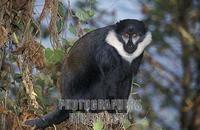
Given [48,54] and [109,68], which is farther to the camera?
[109,68]

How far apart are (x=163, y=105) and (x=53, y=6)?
152 inches

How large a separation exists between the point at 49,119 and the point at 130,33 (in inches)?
23.0

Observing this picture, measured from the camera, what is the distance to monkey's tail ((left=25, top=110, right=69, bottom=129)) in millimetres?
2914

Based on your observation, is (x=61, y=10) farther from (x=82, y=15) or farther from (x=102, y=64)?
(x=102, y=64)

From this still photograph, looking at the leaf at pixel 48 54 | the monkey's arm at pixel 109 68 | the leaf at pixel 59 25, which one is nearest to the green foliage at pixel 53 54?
the leaf at pixel 48 54

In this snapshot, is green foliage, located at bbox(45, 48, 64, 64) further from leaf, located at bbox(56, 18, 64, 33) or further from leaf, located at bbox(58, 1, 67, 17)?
leaf, located at bbox(58, 1, 67, 17)

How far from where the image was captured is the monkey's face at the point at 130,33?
2.92 meters

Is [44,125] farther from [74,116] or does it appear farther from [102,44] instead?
[102,44]

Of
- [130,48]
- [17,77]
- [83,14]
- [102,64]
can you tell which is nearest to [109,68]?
[102,64]

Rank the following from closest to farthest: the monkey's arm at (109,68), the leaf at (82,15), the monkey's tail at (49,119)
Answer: the monkey's tail at (49,119)
the leaf at (82,15)
the monkey's arm at (109,68)

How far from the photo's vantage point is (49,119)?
118 inches

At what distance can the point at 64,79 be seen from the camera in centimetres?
321

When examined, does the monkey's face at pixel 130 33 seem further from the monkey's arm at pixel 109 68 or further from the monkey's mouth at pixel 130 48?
the monkey's arm at pixel 109 68

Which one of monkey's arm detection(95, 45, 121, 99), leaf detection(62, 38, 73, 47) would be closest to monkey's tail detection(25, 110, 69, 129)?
monkey's arm detection(95, 45, 121, 99)
